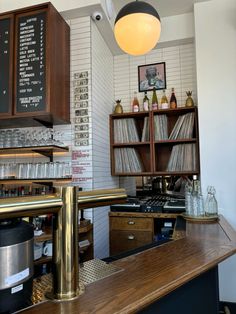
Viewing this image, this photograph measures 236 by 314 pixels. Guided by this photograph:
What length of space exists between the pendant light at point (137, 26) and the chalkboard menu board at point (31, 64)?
3.51ft

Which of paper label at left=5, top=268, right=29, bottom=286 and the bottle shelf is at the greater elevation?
the bottle shelf

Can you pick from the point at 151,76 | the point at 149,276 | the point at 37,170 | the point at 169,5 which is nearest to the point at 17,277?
the point at 149,276

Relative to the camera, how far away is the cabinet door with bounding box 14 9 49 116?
227 centimetres

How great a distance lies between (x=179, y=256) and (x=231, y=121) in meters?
1.70

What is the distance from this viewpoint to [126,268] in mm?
991

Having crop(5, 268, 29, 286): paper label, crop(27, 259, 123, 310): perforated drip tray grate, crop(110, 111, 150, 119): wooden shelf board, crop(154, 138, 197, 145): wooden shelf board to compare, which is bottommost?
crop(27, 259, 123, 310): perforated drip tray grate

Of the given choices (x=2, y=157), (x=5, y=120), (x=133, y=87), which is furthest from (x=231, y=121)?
(x=2, y=157)

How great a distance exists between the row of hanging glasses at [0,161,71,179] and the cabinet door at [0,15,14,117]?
0.53m

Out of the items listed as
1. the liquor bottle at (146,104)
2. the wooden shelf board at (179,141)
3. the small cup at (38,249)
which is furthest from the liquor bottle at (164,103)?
the small cup at (38,249)

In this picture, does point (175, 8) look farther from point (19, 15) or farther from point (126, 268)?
point (126, 268)

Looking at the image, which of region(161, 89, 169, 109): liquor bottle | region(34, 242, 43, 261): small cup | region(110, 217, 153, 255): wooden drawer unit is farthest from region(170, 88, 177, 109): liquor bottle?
region(34, 242, 43, 261): small cup

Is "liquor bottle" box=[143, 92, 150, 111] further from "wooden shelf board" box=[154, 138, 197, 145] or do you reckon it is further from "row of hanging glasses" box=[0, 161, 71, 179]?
"row of hanging glasses" box=[0, 161, 71, 179]

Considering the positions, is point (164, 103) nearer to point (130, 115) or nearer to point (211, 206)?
point (130, 115)

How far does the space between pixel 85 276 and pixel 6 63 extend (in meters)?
2.19
